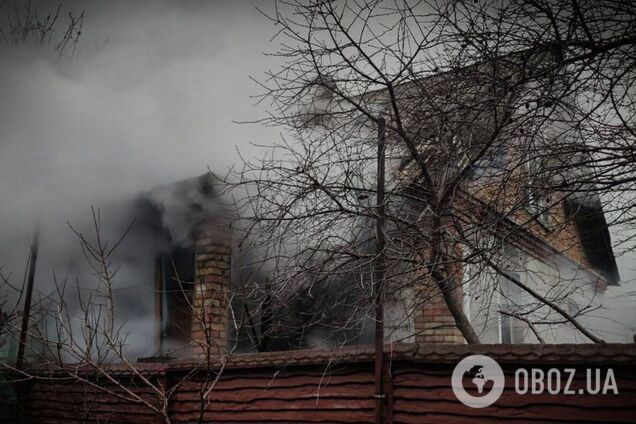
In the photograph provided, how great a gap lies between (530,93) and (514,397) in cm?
199

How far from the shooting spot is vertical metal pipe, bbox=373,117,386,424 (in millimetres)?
4059

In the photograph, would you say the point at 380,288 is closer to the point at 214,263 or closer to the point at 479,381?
the point at 479,381

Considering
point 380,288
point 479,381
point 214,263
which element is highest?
point 214,263

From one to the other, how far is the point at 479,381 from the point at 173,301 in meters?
4.72

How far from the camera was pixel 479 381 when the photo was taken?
3.70 metres

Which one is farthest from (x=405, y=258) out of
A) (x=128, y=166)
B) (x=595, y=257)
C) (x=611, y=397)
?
(x=595, y=257)

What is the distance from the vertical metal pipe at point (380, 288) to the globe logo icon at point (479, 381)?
0.55 metres
